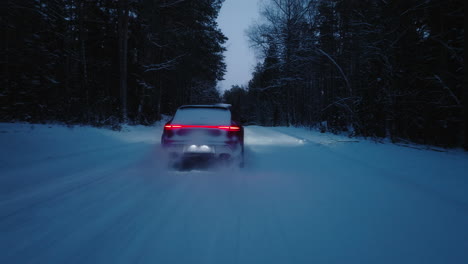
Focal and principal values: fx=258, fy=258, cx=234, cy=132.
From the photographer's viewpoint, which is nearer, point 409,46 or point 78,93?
point 409,46

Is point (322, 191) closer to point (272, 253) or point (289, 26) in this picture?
point (272, 253)

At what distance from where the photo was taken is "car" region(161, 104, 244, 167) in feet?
20.6

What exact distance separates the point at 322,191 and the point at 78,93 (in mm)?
16987

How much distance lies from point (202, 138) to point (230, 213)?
2897mm

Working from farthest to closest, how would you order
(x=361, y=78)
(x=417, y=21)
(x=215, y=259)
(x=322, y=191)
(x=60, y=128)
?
(x=361, y=78)
(x=417, y=21)
(x=60, y=128)
(x=322, y=191)
(x=215, y=259)

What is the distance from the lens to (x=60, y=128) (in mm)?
9961

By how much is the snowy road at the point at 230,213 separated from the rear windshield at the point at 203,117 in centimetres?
123

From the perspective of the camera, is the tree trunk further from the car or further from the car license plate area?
the car license plate area

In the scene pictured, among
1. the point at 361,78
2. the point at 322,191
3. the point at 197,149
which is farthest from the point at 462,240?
the point at 361,78

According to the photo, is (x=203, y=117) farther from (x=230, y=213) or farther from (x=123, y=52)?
(x=123, y=52)

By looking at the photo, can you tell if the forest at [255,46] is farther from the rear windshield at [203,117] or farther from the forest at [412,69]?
the rear windshield at [203,117]

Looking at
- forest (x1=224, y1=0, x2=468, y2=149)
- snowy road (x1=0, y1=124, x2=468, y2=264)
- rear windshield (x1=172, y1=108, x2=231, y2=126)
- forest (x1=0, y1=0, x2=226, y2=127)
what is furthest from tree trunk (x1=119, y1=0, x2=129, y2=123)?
rear windshield (x1=172, y1=108, x2=231, y2=126)

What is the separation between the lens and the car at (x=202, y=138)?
6.27m

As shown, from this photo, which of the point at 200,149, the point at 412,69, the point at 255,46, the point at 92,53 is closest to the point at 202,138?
the point at 200,149
